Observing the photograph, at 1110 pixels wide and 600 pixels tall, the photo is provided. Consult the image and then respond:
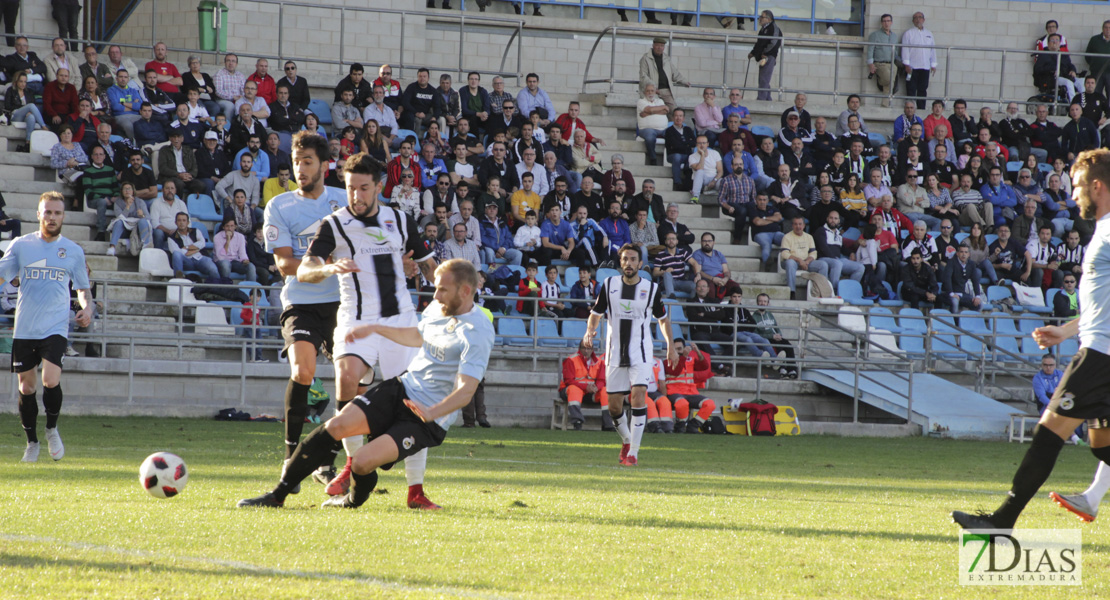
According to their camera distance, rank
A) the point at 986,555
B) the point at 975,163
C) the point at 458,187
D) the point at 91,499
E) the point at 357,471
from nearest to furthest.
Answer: the point at 986,555 → the point at 357,471 → the point at 91,499 → the point at 458,187 → the point at 975,163

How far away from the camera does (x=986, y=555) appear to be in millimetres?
5594

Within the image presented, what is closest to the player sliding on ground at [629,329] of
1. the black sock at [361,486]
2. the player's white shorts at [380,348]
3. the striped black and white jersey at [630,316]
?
the striped black and white jersey at [630,316]

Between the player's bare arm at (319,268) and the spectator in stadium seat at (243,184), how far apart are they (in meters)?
12.4

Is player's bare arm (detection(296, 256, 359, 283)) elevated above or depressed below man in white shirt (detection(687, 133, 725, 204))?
below

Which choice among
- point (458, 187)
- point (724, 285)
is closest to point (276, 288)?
point (458, 187)

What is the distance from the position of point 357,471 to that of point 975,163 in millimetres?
20296

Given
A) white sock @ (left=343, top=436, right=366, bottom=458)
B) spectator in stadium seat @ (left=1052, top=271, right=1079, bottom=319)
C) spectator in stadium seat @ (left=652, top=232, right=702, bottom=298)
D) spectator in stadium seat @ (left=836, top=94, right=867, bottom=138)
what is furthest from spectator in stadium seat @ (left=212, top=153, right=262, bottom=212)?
spectator in stadium seat @ (left=1052, top=271, right=1079, bottom=319)

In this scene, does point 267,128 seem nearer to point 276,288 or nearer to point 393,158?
point 393,158

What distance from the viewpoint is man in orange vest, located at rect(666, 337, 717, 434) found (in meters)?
17.4

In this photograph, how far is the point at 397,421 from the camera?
21.2 ft

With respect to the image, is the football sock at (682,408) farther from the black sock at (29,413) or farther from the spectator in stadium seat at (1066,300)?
the black sock at (29,413)

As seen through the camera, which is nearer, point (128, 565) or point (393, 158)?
point (128, 565)

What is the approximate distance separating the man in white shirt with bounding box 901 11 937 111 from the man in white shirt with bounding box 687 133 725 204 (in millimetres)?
6478

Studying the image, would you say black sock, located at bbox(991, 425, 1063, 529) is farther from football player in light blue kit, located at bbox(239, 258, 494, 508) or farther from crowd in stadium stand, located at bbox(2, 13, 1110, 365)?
crowd in stadium stand, located at bbox(2, 13, 1110, 365)
